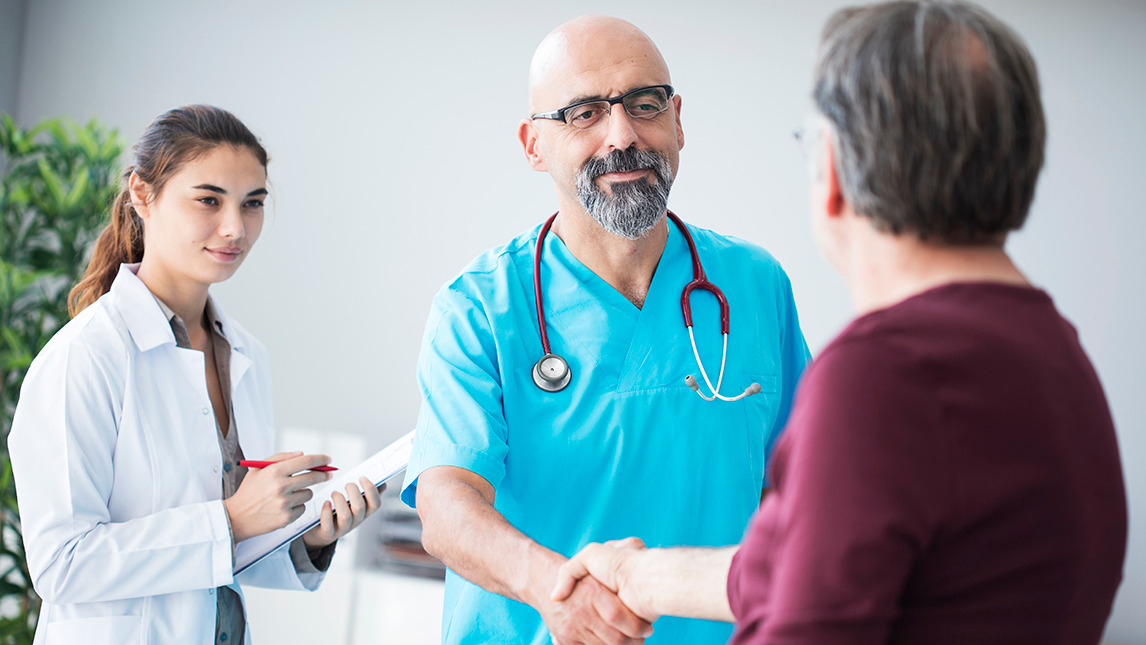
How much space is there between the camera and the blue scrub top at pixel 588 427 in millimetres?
1315

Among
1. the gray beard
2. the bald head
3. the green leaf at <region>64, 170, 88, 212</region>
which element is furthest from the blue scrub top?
the green leaf at <region>64, 170, 88, 212</region>

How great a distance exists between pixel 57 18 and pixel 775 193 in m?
3.15

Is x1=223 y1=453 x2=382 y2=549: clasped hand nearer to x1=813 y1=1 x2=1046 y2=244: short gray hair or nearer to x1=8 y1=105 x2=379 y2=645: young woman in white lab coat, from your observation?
x1=8 y1=105 x2=379 y2=645: young woman in white lab coat

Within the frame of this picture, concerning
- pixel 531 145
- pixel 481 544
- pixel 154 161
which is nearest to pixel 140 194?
pixel 154 161

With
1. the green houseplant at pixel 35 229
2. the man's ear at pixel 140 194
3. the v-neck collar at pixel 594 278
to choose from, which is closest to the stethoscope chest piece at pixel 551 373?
the v-neck collar at pixel 594 278

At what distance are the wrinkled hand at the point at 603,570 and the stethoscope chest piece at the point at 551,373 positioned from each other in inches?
12.4

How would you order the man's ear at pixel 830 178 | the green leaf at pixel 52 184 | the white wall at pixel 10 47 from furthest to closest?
1. the white wall at pixel 10 47
2. the green leaf at pixel 52 184
3. the man's ear at pixel 830 178

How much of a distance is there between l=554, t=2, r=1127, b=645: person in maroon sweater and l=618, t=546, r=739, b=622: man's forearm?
0.21 metres

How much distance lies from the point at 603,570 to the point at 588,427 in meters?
0.31

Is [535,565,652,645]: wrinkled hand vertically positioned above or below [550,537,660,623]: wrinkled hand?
below

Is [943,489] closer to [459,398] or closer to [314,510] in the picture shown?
[459,398]

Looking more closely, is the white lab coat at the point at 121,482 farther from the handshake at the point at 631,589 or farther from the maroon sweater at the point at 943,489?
the maroon sweater at the point at 943,489

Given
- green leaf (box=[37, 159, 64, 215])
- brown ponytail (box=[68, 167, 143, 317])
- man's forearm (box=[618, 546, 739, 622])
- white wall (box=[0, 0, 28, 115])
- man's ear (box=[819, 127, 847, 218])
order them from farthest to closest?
1. white wall (box=[0, 0, 28, 115])
2. green leaf (box=[37, 159, 64, 215])
3. brown ponytail (box=[68, 167, 143, 317])
4. man's forearm (box=[618, 546, 739, 622])
5. man's ear (box=[819, 127, 847, 218])

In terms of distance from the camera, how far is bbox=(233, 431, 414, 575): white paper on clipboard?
163 cm
